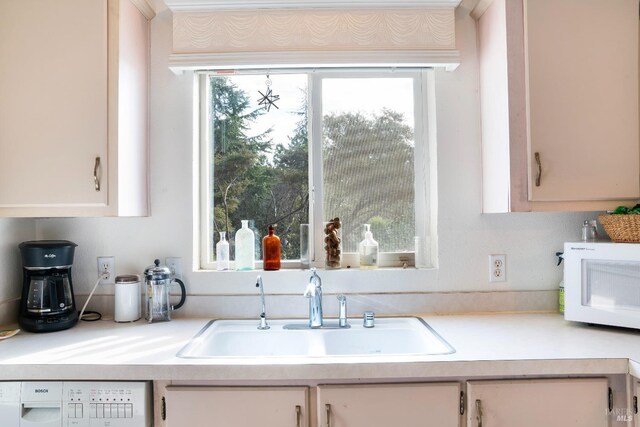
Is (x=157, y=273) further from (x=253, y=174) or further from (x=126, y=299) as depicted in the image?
(x=253, y=174)

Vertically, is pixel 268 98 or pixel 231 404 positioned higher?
pixel 268 98

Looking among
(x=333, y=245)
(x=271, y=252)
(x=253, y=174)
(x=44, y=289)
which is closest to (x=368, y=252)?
(x=333, y=245)

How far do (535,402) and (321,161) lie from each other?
1.26 metres

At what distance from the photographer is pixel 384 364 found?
126cm

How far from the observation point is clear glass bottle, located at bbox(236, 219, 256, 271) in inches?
75.5

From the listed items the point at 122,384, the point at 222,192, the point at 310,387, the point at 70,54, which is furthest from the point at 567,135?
the point at 70,54

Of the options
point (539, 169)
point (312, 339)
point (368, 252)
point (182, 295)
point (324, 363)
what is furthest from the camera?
point (368, 252)

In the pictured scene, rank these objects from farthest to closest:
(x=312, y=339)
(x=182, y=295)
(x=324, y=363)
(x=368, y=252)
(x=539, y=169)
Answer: (x=368, y=252) < (x=182, y=295) < (x=312, y=339) < (x=539, y=169) < (x=324, y=363)

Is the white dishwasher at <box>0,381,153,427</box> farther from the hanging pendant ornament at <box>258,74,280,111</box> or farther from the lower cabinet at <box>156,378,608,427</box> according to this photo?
the hanging pendant ornament at <box>258,74,280,111</box>

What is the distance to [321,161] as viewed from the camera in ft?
6.52

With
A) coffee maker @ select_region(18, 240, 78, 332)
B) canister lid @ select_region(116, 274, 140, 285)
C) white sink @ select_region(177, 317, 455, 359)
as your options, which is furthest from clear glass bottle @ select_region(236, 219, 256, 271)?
coffee maker @ select_region(18, 240, 78, 332)

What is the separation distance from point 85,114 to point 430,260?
156 cm

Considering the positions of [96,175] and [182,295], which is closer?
[96,175]

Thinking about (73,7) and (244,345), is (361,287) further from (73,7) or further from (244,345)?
(73,7)
